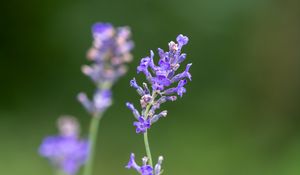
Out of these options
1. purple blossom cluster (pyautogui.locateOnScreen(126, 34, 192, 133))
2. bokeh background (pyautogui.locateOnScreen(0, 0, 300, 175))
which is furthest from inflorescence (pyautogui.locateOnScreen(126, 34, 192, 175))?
bokeh background (pyautogui.locateOnScreen(0, 0, 300, 175))

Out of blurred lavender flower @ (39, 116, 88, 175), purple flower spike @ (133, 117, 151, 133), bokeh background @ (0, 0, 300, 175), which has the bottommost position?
purple flower spike @ (133, 117, 151, 133)

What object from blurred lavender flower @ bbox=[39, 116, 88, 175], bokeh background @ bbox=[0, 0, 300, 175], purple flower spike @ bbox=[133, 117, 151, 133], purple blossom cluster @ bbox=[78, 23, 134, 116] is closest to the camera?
purple flower spike @ bbox=[133, 117, 151, 133]

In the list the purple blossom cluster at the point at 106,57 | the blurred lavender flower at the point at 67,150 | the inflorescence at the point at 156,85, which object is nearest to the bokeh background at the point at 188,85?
the blurred lavender flower at the point at 67,150

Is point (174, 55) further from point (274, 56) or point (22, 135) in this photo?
point (274, 56)

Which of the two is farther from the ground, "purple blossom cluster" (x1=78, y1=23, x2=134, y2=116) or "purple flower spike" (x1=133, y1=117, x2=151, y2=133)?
"purple blossom cluster" (x1=78, y1=23, x2=134, y2=116)

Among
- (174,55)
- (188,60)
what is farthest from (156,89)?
(188,60)

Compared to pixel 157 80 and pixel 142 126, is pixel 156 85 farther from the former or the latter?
pixel 142 126

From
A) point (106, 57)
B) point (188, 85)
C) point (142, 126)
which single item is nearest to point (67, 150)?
point (106, 57)

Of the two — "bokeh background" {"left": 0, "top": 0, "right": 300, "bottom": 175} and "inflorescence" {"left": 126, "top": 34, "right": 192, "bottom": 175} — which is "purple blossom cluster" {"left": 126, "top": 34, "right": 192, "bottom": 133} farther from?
"bokeh background" {"left": 0, "top": 0, "right": 300, "bottom": 175}
